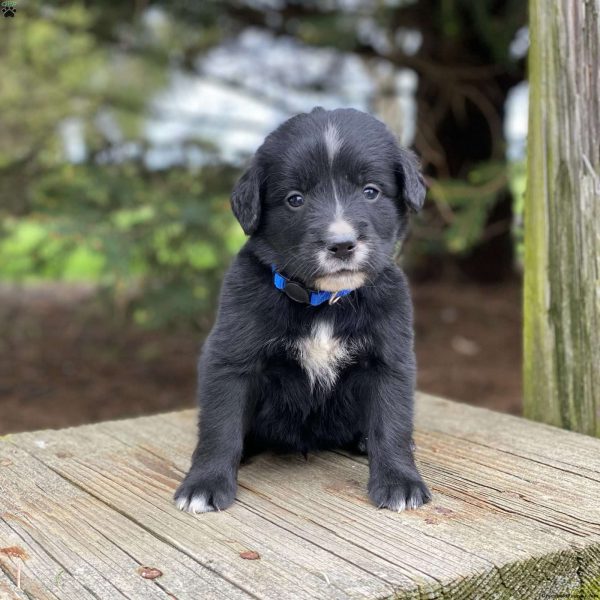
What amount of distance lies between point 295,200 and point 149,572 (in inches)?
50.3

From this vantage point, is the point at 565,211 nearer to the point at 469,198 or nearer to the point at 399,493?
the point at 399,493

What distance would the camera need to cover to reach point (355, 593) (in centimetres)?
218

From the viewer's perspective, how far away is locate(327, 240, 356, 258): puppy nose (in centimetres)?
270

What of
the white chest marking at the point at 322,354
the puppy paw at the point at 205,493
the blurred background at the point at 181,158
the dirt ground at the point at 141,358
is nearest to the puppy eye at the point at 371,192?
the white chest marking at the point at 322,354

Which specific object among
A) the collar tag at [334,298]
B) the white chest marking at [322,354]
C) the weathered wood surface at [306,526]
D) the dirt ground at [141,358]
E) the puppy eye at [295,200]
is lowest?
the dirt ground at [141,358]

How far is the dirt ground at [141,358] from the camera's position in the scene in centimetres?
743

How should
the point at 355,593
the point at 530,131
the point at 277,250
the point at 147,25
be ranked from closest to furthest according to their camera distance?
the point at 355,593 < the point at 277,250 < the point at 530,131 < the point at 147,25

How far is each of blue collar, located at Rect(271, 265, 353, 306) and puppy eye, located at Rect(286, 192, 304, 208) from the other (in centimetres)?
24

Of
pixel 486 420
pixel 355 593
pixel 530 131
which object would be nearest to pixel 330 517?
pixel 355 593

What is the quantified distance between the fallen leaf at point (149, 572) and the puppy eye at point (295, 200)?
125 cm

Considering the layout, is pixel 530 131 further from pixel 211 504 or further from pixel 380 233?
pixel 211 504

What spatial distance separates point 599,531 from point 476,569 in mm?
509

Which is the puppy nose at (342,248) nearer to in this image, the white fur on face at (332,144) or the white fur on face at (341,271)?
the white fur on face at (341,271)

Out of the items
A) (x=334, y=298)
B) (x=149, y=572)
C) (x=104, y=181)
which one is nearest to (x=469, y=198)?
(x=104, y=181)
